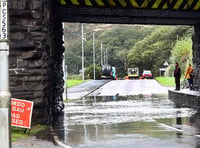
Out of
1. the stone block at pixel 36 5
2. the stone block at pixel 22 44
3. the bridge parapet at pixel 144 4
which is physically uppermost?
the bridge parapet at pixel 144 4

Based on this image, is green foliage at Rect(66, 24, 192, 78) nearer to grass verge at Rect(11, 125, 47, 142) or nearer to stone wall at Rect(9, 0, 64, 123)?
stone wall at Rect(9, 0, 64, 123)

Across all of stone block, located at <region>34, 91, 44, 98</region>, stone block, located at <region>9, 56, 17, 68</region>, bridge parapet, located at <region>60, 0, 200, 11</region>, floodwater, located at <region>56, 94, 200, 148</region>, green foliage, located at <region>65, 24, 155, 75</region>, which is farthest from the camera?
green foliage, located at <region>65, 24, 155, 75</region>

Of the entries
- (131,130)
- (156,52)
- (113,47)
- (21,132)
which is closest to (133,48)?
(156,52)

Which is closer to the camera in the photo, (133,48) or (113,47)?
(133,48)

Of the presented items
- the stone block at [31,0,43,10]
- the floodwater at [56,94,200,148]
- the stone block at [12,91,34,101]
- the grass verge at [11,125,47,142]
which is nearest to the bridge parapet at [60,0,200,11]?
the floodwater at [56,94,200,148]

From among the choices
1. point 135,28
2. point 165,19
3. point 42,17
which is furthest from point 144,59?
point 42,17

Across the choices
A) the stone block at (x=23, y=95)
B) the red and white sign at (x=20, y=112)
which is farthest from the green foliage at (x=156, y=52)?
the red and white sign at (x=20, y=112)

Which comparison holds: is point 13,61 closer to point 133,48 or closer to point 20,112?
point 20,112

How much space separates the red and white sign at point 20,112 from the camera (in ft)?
41.2

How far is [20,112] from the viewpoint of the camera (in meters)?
12.7

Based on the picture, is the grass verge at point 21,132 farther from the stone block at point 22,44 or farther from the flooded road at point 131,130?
the stone block at point 22,44

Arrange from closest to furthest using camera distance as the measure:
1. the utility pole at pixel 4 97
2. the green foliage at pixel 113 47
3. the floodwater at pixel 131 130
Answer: the utility pole at pixel 4 97, the floodwater at pixel 131 130, the green foliage at pixel 113 47

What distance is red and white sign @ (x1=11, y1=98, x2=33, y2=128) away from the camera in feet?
41.2

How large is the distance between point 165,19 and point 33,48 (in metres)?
9.52
